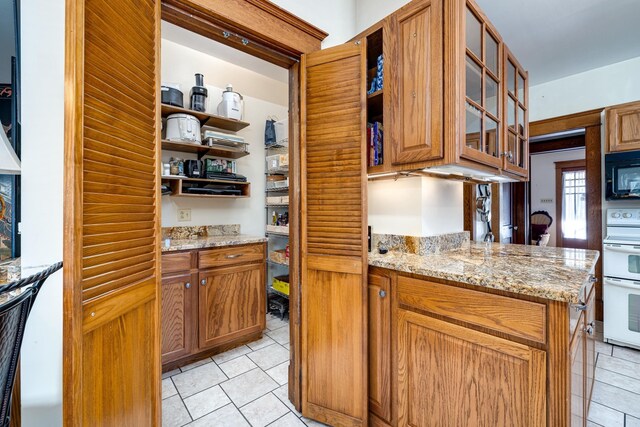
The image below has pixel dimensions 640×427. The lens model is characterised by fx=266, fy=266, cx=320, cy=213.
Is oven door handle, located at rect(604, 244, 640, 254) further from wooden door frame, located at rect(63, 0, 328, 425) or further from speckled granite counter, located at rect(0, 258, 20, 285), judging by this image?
speckled granite counter, located at rect(0, 258, 20, 285)

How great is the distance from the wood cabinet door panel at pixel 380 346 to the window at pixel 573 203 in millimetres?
6616

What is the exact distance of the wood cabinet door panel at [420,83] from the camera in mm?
1271

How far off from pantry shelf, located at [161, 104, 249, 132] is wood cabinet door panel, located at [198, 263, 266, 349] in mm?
1340

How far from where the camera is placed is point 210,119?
2455 millimetres

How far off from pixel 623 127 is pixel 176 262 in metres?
4.05

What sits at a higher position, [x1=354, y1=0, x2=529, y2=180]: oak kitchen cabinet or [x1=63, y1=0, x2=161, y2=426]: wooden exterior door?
[x1=354, y1=0, x2=529, y2=180]: oak kitchen cabinet

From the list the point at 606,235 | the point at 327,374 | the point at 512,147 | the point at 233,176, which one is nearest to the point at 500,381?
the point at 327,374

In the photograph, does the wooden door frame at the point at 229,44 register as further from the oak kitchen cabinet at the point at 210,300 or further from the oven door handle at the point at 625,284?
the oven door handle at the point at 625,284

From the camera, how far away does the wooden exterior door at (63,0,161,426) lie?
2.35 ft

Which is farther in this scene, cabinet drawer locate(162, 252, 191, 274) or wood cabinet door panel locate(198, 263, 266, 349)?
wood cabinet door panel locate(198, 263, 266, 349)

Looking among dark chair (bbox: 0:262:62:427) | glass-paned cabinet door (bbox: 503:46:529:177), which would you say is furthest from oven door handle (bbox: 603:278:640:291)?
dark chair (bbox: 0:262:62:427)

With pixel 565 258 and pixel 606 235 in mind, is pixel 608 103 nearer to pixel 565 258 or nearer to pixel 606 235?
pixel 606 235

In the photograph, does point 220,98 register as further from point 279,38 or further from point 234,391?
point 234,391

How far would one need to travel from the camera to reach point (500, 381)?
3.34 ft
